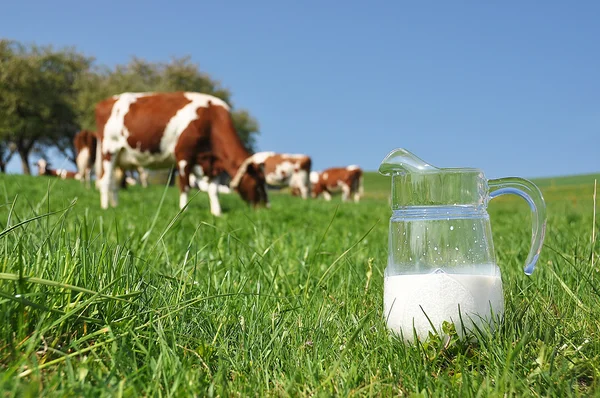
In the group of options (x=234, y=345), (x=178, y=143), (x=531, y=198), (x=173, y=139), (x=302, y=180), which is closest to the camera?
(x=234, y=345)

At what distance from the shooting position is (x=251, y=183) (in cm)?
1194

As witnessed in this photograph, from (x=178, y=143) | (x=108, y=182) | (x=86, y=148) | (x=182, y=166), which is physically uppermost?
(x=86, y=148)

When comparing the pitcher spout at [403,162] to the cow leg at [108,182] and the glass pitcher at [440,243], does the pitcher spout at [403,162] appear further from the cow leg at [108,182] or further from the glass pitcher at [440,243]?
the cow leg at [108,182]

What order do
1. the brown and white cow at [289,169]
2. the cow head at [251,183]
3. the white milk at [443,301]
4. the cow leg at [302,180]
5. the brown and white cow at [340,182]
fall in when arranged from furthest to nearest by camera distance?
the brown and white cow at [340,182] → the cow leg at [302,180] → the brown and white cow at [289,169] → the cow head at [251,183] → the white milk at [443,301]

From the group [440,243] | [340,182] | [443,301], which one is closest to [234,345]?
[443,301]

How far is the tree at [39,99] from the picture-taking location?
1594 inches

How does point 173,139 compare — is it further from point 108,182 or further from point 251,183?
point 251,183

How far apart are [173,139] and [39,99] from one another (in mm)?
35788

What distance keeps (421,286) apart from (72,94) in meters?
49.5

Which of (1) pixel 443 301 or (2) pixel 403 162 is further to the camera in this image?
(2) pixel 403 162

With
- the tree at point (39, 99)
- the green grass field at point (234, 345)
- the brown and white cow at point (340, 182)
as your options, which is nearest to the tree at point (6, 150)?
the tree at point (39, 99)

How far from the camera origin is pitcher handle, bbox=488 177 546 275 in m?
2.21

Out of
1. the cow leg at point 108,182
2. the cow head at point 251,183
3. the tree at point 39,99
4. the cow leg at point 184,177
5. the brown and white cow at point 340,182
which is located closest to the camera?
the cow leg at point 184,177

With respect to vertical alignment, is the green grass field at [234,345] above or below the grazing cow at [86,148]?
below
